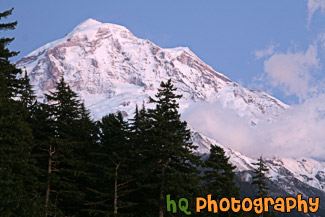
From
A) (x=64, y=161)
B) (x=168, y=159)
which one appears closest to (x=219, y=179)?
(x=168, y=159)

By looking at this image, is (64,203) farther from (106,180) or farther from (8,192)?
(8,192)

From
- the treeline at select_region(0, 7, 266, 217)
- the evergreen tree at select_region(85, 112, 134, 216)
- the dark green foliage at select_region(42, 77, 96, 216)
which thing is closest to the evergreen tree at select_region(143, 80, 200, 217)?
the treeline at select_region(0, 7, 266, 217)

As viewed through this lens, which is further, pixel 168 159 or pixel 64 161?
pixel 64 161

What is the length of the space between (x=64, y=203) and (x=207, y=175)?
1554 centimetres

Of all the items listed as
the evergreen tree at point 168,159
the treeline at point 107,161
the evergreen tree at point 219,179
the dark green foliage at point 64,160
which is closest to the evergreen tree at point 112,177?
the treeline at point 107,161

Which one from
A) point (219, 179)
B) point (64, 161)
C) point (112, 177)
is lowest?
point (112, 177)

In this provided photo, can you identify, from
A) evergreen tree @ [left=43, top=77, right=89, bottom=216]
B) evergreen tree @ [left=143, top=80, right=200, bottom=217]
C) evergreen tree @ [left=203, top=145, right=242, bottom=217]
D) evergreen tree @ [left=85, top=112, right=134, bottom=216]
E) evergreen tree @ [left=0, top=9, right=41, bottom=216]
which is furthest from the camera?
evergreen tree @ [left=203, top=145, right=242, bottom=217]

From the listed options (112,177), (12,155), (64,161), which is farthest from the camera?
(112,177)

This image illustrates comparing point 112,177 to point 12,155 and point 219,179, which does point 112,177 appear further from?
point 219,179

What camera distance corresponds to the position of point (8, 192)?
59.5ft

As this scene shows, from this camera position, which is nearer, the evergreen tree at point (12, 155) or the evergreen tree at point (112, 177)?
the evergreen tree at point (12, 155)

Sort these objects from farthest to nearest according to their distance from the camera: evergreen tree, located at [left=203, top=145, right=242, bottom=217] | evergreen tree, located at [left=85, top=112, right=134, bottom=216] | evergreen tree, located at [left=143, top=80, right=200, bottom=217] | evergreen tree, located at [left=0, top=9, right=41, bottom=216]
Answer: evergreen tree, located at [left=203, top=145, right=242, bottom=217] → evergreen tree, located at [left=85, top=112, right=134, bottom=216] → evergreen tree, located at [left=143, top=80, right=200, bottom=217] → evergreen tree, located at [left=0, top=9, right=41, bottom=216]

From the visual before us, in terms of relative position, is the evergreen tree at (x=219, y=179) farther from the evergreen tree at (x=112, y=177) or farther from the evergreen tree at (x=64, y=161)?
the evergreen tree at (x=64, y=161)

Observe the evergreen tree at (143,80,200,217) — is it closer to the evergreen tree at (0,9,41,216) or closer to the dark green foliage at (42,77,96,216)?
the dark green foliage at (42,77,96,216)
